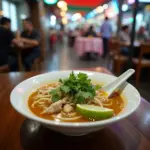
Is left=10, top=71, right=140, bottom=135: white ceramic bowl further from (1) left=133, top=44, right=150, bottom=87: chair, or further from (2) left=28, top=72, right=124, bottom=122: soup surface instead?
(1) left=133, top=44, right=150, bottom=87: chair

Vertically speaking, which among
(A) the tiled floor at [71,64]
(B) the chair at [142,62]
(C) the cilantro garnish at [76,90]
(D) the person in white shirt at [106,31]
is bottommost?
(A) the tiled floor at [71,64]

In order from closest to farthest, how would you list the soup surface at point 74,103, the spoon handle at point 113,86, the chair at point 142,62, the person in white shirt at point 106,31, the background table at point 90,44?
1. the soup surface at point 74,103
2. the spoon handle at point 113,86
3. the chair at point 142,62
4. the background table at point 90,44
5. the person in white shirt at point 106,31

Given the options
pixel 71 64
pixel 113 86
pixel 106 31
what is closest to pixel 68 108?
pixel 113 86

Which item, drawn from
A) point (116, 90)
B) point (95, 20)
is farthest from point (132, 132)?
point (95, 20)

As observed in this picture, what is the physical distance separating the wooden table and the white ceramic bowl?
0.18 ft

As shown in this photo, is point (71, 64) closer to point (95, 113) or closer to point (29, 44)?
point (29, 44)

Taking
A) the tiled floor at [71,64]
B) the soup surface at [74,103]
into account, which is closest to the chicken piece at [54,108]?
the soup surface at [74,103]

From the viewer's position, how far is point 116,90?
0.88 metres

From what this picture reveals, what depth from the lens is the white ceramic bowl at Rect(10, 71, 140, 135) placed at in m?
0.53

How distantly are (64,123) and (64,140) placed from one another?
16 cm

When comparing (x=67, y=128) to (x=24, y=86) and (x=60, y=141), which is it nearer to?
(x=60, y=141)

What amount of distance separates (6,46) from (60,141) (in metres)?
2.59

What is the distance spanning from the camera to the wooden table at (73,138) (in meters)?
0.63

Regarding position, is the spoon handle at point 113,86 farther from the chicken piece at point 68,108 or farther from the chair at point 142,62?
the chair at point 142,62
